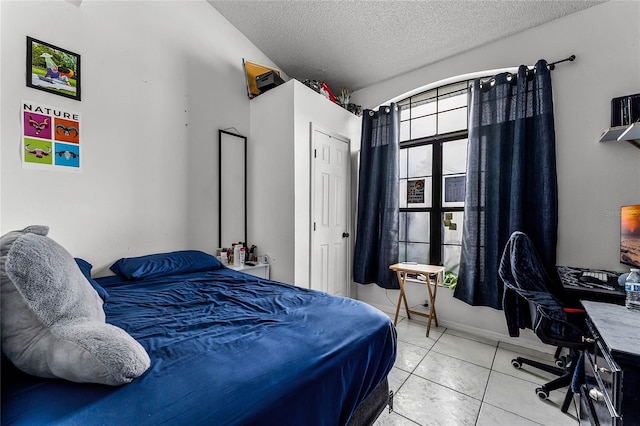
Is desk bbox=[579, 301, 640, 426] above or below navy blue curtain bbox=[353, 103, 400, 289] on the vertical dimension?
below

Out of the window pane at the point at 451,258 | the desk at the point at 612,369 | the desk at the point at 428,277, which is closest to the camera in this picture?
the desk at the point at 612,369

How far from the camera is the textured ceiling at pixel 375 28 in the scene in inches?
93.7

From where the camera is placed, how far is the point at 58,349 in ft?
2.39

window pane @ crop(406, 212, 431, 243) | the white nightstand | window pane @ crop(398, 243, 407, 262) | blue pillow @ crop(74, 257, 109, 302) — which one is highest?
window pane @ crop(406, 212, 431, 243)

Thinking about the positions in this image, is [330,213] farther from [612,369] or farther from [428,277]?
[612,369]

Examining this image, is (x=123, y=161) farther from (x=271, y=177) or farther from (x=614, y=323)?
(x=614, y=323)

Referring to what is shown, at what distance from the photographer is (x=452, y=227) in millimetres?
3051

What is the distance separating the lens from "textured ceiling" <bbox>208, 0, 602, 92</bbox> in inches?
93.7

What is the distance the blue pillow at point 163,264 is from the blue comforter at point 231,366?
1.07 ft

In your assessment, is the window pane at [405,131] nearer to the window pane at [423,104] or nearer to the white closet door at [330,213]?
the window pane at [423,104]

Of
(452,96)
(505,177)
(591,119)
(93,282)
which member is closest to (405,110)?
(452,96)

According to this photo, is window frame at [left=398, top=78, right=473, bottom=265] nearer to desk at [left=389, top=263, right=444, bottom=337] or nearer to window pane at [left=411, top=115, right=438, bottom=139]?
window pane at [left=411, top=115, right=438, bottom=139]

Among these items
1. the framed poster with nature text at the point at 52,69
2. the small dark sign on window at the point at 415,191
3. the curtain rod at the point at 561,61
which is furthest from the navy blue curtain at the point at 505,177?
the framed poster with nature text at the point at 52,69

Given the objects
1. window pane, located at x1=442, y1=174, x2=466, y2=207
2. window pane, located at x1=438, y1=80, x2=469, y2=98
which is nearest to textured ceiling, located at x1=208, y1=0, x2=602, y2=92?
window pane, located at x1=438, y1=80, x2=469, y2=98
